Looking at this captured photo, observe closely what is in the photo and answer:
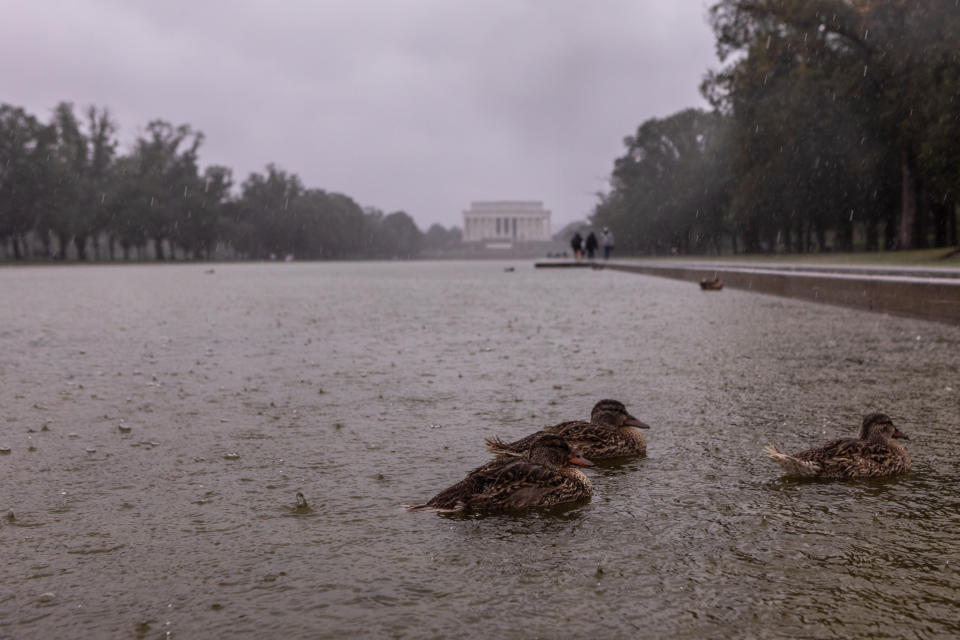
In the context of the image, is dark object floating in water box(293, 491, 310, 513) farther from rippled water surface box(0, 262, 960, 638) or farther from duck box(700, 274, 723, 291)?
duck box(700, 274, 723, 291)

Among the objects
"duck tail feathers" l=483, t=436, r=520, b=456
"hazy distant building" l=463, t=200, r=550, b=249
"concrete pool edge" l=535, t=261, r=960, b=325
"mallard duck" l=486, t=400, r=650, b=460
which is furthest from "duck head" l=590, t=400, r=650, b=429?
"hazy distant building" l=463, t=200, r=550, b=249

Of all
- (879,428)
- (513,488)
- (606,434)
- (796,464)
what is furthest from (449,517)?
(879,428)

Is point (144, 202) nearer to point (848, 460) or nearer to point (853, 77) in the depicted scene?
point (853, 77)

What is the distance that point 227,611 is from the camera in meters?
2.77

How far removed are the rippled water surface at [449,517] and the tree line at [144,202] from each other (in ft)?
281

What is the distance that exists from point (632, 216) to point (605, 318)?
75.0 metres

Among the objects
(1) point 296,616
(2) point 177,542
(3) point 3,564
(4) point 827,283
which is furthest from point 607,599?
(4) point 827,283

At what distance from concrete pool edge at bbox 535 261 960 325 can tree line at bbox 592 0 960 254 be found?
1267 centimetres

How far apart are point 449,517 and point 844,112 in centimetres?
3861

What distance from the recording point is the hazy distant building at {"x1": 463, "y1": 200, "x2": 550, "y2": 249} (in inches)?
7190

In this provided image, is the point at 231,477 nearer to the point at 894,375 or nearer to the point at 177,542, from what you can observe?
the point at 177,542

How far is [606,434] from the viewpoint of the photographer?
4793 millimetres

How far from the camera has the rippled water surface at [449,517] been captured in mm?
Result: 2748

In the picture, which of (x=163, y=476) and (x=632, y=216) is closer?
(x=163, y=476)
